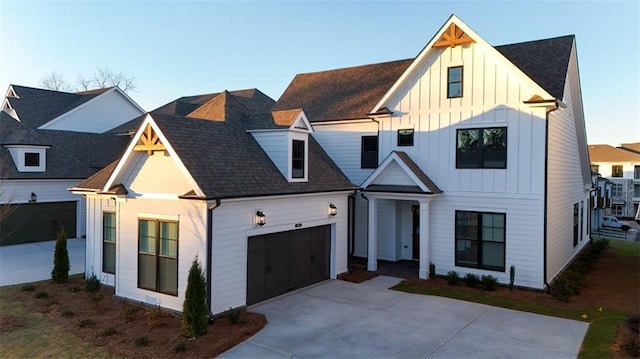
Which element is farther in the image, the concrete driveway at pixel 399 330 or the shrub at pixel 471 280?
the shrub at pixel 471 280

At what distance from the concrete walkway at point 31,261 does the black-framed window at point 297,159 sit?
9.10m

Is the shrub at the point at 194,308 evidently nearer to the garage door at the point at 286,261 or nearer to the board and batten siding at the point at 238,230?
the board and batten siding at the point at 238,230

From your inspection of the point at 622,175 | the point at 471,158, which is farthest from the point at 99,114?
the point at 622,175

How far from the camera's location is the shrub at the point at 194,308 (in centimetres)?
923

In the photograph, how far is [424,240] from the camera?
1523 centimetres

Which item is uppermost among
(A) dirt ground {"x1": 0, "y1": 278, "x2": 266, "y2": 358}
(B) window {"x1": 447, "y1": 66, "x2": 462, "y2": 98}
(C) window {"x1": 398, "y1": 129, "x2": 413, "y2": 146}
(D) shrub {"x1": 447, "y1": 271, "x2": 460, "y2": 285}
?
(B) window {"x1": 447, "y1": 66, "x2": 462, "y2": 98}

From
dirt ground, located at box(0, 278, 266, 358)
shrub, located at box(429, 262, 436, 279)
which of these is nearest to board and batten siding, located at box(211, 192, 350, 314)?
dirt ground, located at box(0, 278, 266, 358)

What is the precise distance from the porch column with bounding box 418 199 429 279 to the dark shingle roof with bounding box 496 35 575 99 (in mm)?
5615

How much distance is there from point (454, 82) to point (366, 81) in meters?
6.03

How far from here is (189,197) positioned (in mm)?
10344

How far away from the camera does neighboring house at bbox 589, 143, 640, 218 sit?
192 feet

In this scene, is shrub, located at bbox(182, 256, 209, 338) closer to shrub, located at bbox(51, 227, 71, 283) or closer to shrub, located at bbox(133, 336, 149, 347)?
shrub, located at bbox(133, 336, 149, 347)

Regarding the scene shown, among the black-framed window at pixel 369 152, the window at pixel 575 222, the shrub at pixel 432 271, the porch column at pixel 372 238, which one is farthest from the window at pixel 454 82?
the window at pixel 575 222

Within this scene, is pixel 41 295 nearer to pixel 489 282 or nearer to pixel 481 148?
pixel 489 282
